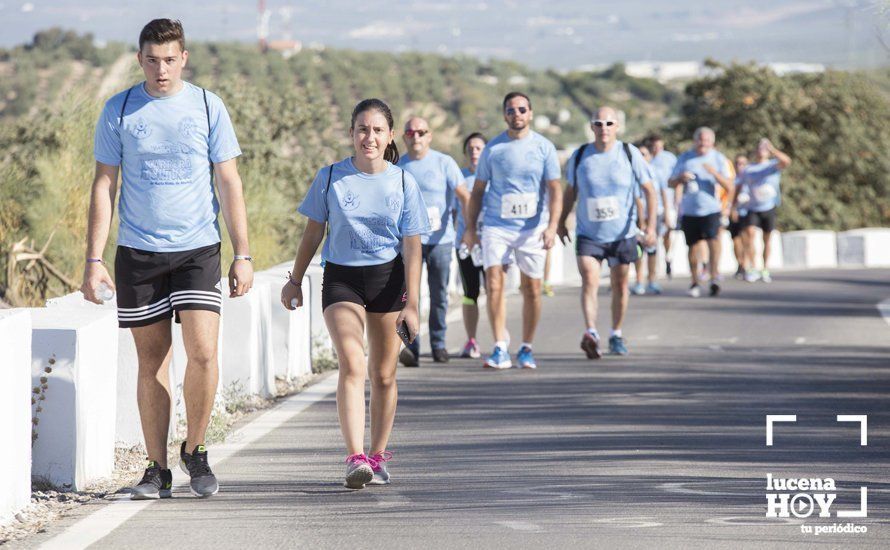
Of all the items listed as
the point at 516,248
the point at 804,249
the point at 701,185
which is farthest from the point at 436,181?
the point at 804,249

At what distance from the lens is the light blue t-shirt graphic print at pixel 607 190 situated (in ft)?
47.8

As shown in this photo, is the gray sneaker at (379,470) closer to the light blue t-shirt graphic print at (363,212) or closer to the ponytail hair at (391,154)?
the light blue t-shirt graphic print at (363,212)

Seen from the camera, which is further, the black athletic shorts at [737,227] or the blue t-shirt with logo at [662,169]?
the black athletic shorts at [737,227]

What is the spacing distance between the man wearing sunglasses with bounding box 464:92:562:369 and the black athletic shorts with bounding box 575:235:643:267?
77 centimetres

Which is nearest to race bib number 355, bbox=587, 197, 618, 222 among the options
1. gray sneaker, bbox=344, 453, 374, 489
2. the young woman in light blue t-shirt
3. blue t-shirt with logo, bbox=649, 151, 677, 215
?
the young woman in light blue t-shirt

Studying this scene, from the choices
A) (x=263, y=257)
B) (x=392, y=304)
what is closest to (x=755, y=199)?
(x=263, y=257)

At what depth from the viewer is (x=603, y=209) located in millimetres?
14594

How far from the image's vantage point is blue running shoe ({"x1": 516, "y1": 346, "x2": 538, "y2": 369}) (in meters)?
13.8

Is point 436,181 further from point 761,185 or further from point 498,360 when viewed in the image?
point 761,185

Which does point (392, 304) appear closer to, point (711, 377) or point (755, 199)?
point (711, 377)

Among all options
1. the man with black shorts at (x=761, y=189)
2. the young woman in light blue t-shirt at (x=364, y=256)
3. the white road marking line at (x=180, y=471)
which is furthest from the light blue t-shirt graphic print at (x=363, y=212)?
the man with black shorts at (x=761, y=189)

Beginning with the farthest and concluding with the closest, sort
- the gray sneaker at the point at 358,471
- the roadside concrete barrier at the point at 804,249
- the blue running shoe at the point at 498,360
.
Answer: the roadside concrete barrier at the point at 804,249
the blue running shoe at the point at 498,360
the gray sneaker at the point at 358,471

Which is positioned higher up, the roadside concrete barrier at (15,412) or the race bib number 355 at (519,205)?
→ the race bib number 355 at (519,205)

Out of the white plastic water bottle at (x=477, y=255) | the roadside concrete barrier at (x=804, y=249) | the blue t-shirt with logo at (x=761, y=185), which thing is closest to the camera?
the white plastic water bottle at (x=477, y=255)
